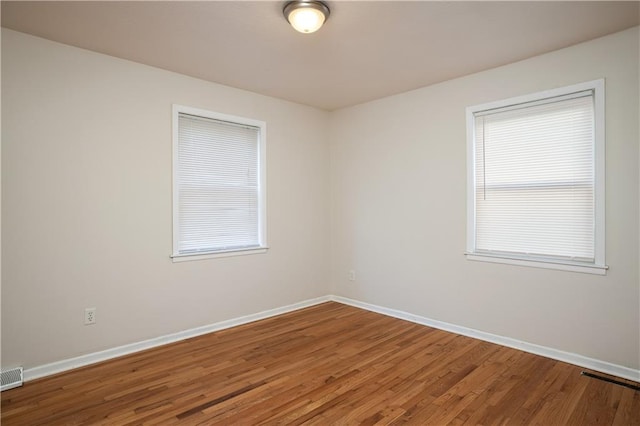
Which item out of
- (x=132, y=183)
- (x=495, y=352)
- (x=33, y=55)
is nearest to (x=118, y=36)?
(x=33, y=55)

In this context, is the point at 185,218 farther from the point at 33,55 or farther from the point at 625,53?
the point at 625,53

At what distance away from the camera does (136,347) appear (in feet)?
11.2

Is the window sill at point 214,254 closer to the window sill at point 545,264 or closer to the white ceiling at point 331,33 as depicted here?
the white ceiling at point 331,33

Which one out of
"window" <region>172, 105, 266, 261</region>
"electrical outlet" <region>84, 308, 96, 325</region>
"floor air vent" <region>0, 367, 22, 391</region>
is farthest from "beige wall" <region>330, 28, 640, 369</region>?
"floor air vent" <region>0, 367, 22, 391</region>

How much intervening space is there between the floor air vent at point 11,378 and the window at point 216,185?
56.6 inches

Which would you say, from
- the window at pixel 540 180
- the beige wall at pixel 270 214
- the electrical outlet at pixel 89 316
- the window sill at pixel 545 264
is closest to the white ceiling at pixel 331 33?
the beige wall at pixel 270 214

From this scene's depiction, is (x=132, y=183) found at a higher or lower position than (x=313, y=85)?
lower

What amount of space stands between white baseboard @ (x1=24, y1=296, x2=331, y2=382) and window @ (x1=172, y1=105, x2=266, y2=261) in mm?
749

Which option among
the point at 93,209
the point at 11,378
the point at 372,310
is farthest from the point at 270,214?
the point at 11,378

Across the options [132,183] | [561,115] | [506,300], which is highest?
[561,115]

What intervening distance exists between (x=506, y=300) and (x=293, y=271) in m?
2.43

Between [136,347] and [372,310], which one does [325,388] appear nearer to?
[136,347]

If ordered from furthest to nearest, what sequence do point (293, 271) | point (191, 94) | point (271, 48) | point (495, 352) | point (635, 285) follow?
point (293, 271)
point (191, 94)
point (495, 352)
point (271, 48)
point (635, 285)

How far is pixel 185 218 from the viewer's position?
150 inches
